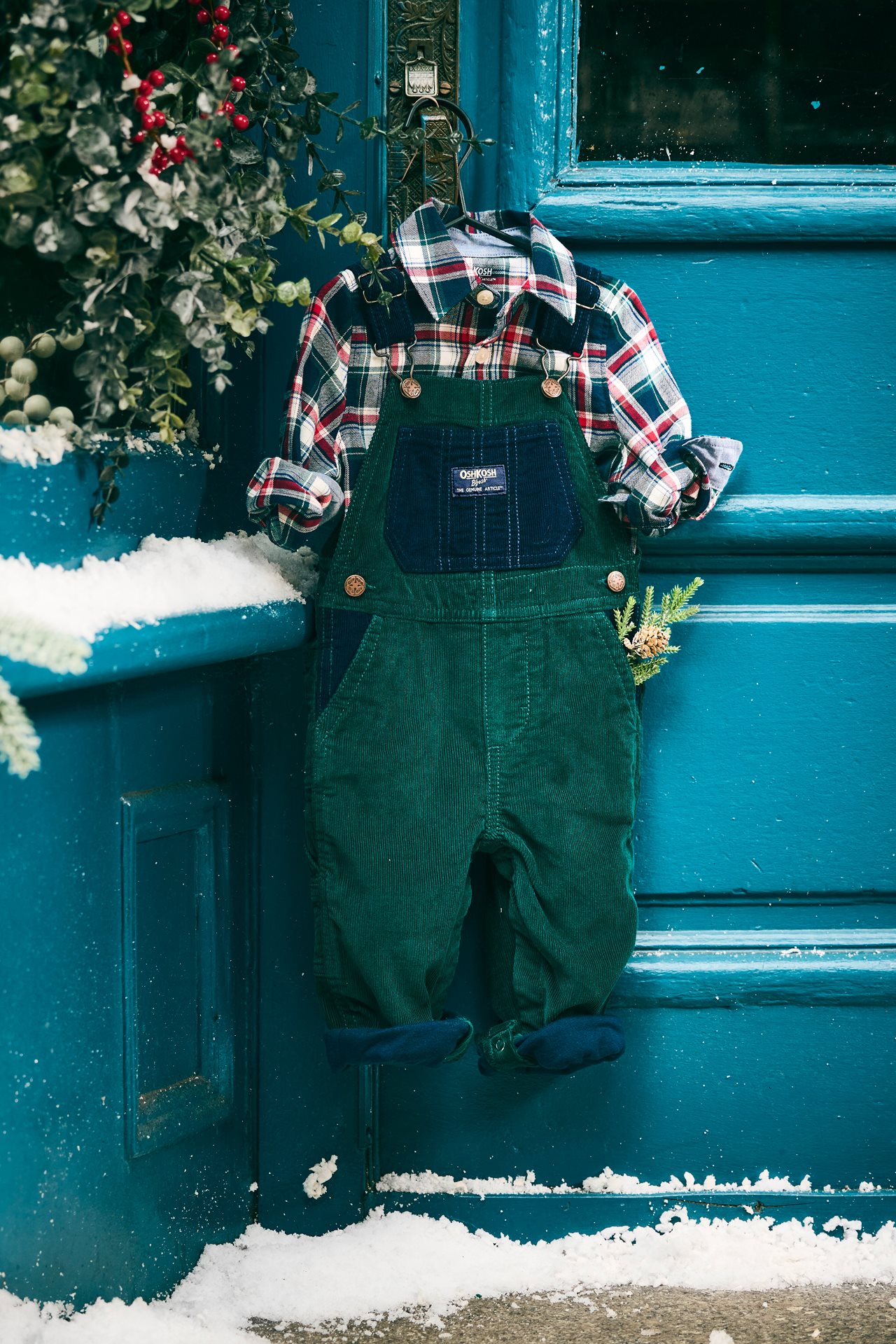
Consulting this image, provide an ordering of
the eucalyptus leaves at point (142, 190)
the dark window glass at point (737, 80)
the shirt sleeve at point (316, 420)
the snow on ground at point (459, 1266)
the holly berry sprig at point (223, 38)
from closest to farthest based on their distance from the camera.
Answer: the eucalyptus leaves at point (142, 190)
the holly berry sprig at point (223, 38)
the shirt sleeve at point (316, 420)
the snow on ground at point (459, 1266)
the dark window glass at point (737, 80)

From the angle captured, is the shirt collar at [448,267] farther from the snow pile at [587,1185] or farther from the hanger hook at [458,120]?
the snow pile at [587,1185]

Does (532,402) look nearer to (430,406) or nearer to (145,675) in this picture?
(430,406)

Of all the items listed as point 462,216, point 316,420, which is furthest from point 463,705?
point 462,216

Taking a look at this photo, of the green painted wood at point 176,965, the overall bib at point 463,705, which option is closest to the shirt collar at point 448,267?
the overall bib at point 463,705

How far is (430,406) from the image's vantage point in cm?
144

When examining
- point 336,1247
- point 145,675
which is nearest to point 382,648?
point 145,675

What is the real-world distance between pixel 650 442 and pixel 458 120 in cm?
50

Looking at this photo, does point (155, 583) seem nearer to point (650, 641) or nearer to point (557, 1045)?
point (650, 641)

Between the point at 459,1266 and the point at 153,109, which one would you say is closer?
the point at 153,109

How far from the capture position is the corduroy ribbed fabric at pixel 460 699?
143 centimetres

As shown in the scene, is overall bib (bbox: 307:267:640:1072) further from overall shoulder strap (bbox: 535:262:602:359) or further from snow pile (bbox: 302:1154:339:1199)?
snow pile (bbox: 302:1154:339:1199)

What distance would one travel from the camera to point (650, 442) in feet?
4.75

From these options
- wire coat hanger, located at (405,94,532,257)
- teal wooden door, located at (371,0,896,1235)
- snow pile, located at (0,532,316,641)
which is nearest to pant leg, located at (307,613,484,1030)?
snow pile, located at (0,532,316,641)

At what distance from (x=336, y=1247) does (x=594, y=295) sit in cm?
131
